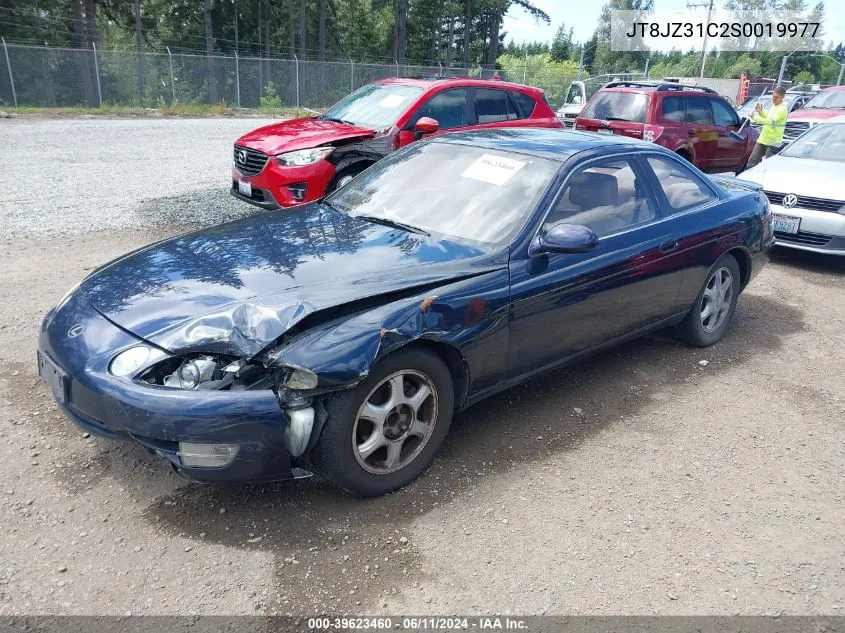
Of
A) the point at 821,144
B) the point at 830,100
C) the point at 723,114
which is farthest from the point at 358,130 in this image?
the point at 830,100

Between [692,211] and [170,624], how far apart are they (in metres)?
4.03

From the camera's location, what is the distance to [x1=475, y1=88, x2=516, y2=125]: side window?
340 inches

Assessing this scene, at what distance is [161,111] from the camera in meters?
23.4

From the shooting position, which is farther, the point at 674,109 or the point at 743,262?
the point at 674,109

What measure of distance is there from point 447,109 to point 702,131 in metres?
4.88

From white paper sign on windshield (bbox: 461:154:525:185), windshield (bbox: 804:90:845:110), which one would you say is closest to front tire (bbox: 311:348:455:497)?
white paper sign on windshield (bbox: 461:154:525:185)

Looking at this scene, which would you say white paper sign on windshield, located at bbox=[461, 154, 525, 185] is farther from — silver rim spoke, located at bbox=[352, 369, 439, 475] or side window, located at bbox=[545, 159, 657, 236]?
silver rim spoke, located at bbox=[352, 369, 439, 475]

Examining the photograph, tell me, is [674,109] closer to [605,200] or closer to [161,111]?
[605,200]

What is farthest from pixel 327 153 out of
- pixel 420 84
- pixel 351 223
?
pixel 351 223

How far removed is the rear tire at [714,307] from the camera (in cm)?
488

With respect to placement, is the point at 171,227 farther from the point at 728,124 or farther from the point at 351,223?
the point at 728,124

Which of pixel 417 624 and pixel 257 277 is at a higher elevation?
pixel 257 277

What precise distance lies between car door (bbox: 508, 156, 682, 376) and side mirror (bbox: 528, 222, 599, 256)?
65mm

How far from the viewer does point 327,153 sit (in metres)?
7.25
